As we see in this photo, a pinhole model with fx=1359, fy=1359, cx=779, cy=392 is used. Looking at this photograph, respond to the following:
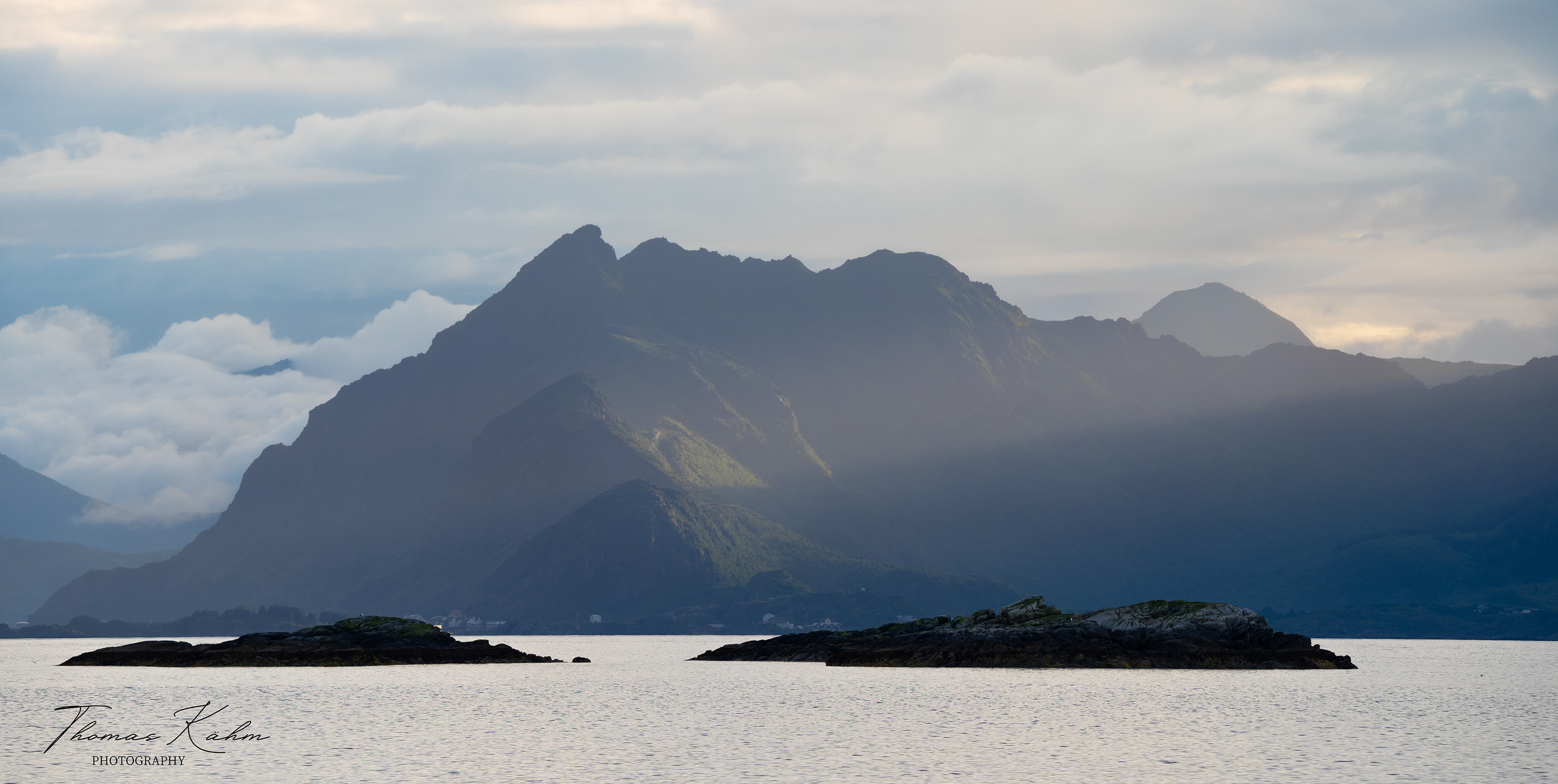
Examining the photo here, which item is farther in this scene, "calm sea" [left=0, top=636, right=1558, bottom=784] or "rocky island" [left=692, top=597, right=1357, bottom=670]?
"rocky island" [left=692, top=597, right=1357, bottom=670]

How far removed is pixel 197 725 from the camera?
10919 cm

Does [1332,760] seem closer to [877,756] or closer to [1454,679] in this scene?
[877,756]

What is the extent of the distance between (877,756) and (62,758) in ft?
159

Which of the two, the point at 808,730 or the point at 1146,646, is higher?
the point at 1146,646

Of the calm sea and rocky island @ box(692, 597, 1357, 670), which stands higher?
rocky island @ box(692, 597, 1357, 670)

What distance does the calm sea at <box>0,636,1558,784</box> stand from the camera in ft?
254

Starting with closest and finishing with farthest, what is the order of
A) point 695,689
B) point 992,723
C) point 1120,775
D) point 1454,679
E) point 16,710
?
point 1120,775 → point 992,723 → point 16,710 → point 695,689 → point 1454,679

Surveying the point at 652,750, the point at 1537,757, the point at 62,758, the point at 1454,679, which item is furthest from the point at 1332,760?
the point at 1454,679

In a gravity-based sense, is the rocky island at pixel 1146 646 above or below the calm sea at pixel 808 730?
above

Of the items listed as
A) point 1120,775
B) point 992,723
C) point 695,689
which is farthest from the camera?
point 695,689

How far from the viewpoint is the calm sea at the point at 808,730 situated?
254 ft

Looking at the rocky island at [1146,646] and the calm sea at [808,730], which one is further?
the rocky island at [1146,646]

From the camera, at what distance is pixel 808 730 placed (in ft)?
334

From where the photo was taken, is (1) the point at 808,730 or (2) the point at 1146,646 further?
(2) the point at 1146,646
